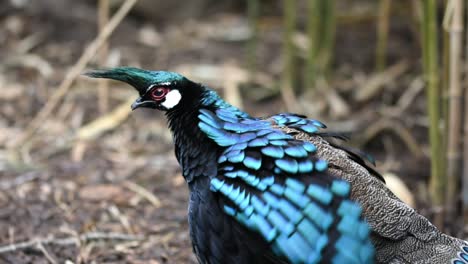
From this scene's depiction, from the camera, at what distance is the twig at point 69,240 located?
11.5 feet

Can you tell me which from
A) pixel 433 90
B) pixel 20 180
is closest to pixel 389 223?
pixel 433 90

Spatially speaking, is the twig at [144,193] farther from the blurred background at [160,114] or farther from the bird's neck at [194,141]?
the bird's neck at [194,141]

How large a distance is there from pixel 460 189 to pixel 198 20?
379 centimetres

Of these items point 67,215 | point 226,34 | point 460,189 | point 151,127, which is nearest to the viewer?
point 67,215

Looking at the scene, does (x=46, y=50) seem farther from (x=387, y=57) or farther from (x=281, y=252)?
(x=281, y=252)

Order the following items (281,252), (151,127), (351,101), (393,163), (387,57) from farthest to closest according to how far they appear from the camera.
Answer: (387,57)
(351,101)
(151,127)
(393,163)
(281,252)

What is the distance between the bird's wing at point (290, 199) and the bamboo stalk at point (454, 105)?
1.42 metres

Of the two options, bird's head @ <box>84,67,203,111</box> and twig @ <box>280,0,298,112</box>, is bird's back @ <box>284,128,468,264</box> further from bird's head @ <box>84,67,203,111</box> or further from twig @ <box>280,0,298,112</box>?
twig @ <box>280,0,298,112</box>

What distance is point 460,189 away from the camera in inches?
175

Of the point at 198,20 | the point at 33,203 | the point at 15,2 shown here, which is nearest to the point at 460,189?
the point at 33,203

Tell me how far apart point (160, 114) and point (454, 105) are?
2544 millimetres

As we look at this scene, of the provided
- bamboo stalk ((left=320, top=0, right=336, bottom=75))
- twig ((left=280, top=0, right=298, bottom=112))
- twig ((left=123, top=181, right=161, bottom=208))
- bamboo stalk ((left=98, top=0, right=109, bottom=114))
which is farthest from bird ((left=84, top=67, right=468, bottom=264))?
bamboo stalk ((left=320, top=0, right=336, bottom=75))

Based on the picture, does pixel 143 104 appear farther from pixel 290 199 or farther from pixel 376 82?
pixel 376 82

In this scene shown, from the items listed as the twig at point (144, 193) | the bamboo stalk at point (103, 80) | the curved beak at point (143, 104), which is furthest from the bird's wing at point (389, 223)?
the bamboo stalk at point (103, 80)
